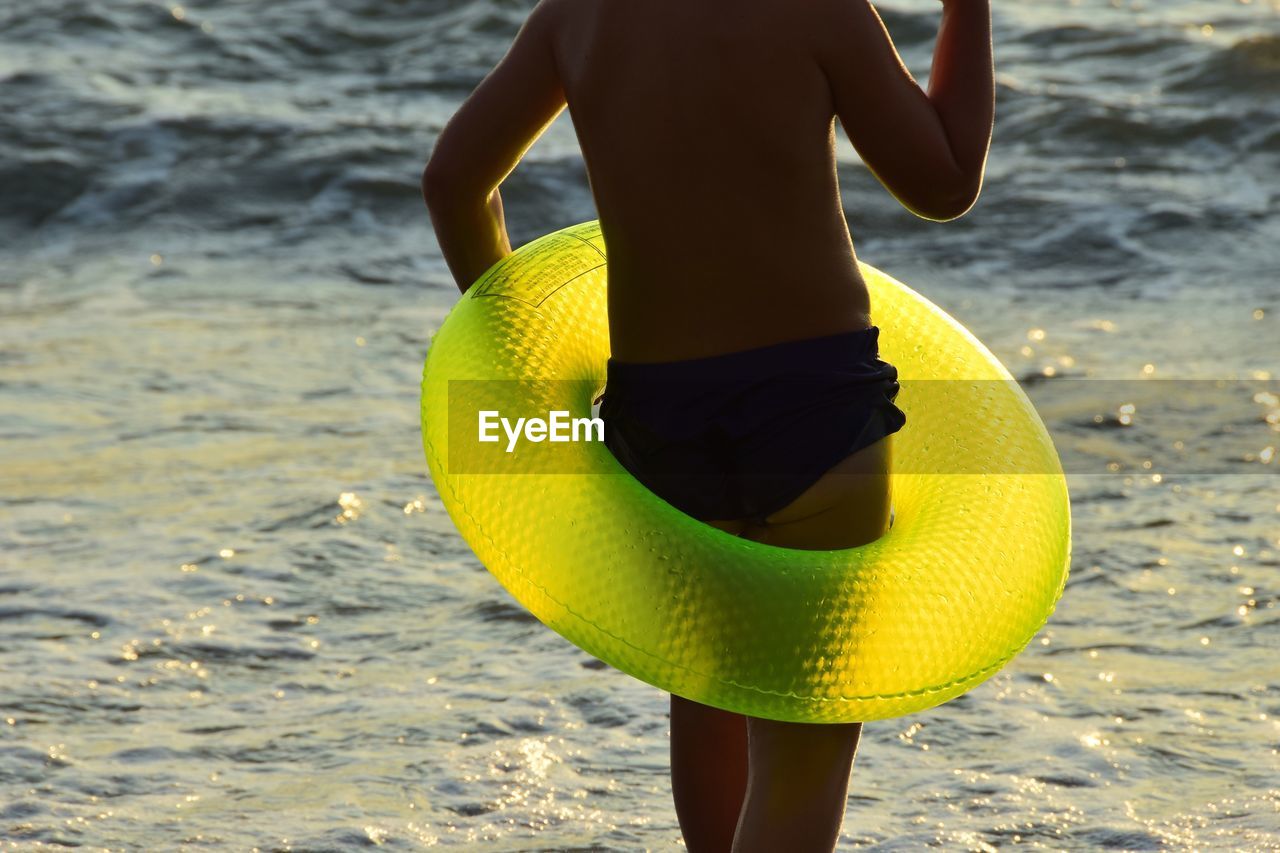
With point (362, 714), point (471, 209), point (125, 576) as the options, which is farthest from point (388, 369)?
point (471, 209)

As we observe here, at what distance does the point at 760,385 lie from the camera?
2.12 m

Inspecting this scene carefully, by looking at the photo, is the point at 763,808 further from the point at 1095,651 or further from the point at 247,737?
the point at 1095,651

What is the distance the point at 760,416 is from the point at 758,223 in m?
0.24

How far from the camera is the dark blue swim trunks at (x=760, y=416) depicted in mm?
2113

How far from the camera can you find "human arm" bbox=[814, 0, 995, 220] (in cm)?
200

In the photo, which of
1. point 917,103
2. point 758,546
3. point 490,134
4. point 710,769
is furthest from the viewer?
point 710,769

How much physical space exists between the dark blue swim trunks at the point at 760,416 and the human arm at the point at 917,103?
218mm

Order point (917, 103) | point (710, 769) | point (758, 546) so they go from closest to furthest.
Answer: point (917, 103) < point (758, 546) < point (710, 769)

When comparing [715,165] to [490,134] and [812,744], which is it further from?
[812,744]

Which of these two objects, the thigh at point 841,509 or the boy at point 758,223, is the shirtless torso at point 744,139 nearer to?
the boy at point 758,223

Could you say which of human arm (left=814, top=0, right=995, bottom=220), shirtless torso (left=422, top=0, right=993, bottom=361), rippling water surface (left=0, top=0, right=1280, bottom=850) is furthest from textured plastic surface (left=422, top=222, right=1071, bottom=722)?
rippling water surface (left=0, top=0, right=1280, bottom=850)

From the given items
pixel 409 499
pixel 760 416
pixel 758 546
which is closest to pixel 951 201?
pixel 760 416

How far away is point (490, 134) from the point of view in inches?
89.7

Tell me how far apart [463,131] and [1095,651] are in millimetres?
2389
